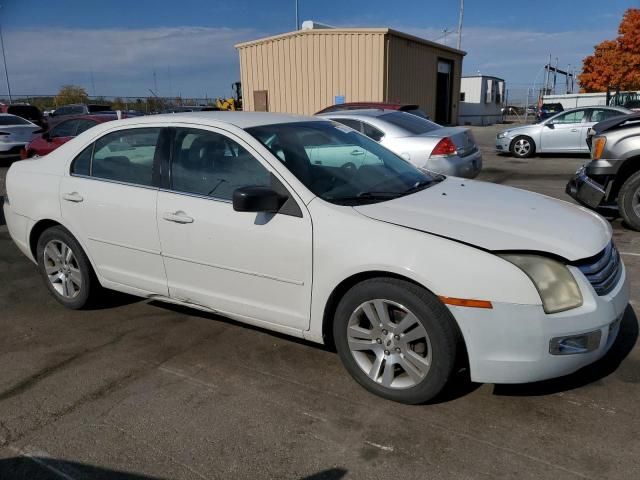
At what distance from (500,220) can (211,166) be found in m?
1.86

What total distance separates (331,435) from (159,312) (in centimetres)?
225

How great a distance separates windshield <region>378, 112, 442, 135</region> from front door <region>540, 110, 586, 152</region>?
7212 millimetres

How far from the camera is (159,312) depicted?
14.7 feet

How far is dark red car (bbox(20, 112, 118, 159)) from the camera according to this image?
11.8 meters

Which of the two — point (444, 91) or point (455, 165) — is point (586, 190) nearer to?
point (455, 165)

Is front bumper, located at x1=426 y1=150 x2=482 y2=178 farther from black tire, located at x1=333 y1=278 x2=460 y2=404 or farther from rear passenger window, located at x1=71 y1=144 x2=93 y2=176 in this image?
black tire, located at x1=333 y1=278 x2=460 y2=404

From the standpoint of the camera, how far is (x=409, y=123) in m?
8.80

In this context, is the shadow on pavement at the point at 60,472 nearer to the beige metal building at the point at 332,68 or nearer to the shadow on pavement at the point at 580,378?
the shadow on pavement at the point at 580,378

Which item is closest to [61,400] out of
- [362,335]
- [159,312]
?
[159,312]

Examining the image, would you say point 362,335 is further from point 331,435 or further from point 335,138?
point 335,138

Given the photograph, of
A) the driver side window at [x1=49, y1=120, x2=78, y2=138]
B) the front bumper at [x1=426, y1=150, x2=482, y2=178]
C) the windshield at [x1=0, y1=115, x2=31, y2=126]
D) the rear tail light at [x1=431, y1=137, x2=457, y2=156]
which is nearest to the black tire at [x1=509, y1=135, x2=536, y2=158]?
the front bumper at [x1=426, y1=150, x2=482, y2=178]

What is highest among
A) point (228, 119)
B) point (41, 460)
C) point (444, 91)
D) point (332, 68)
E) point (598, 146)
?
point (332, 68)

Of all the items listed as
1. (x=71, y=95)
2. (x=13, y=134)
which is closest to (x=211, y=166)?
(x=13, y=134)

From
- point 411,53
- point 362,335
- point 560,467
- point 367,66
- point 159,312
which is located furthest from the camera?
point 411,53
